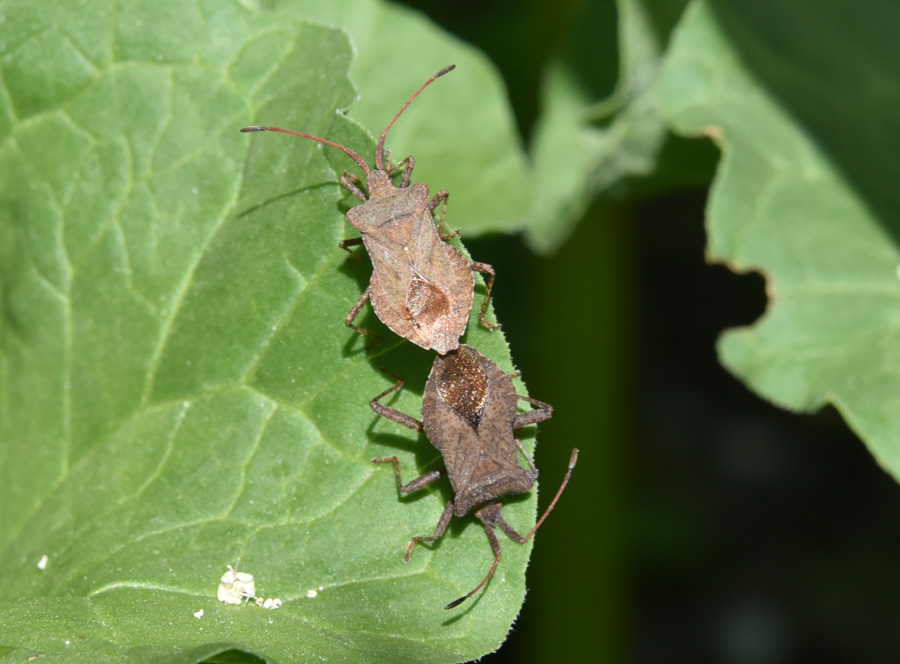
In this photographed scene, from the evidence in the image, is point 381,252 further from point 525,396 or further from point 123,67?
point 123,67

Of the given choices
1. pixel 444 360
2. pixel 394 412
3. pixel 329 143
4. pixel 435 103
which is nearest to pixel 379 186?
pixel 329 143

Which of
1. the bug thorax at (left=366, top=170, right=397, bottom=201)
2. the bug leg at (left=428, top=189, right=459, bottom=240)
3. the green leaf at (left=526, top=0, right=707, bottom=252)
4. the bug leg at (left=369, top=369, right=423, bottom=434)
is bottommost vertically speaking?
the green leaf at (left=526, top=0, right=707, bottom=252)

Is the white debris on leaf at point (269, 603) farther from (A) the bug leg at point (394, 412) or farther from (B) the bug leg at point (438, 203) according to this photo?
(B) the bug leg at point (438, 203)

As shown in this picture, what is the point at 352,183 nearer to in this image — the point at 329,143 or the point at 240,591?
the point at 329,143

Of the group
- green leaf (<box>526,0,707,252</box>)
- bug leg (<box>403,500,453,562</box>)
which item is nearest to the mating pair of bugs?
bug leg (<box>403,500,453,562</box>)

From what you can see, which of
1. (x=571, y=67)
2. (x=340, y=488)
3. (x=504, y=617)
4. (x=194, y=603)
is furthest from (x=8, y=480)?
(x=571, y=67)

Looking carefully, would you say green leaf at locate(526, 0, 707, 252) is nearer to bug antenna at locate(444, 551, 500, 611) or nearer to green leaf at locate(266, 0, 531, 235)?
green leaf at locate(266, 0, 531, 235)

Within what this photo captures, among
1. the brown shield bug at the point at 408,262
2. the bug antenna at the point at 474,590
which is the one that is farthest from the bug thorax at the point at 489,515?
the brown shield bug at the point at 408,262
